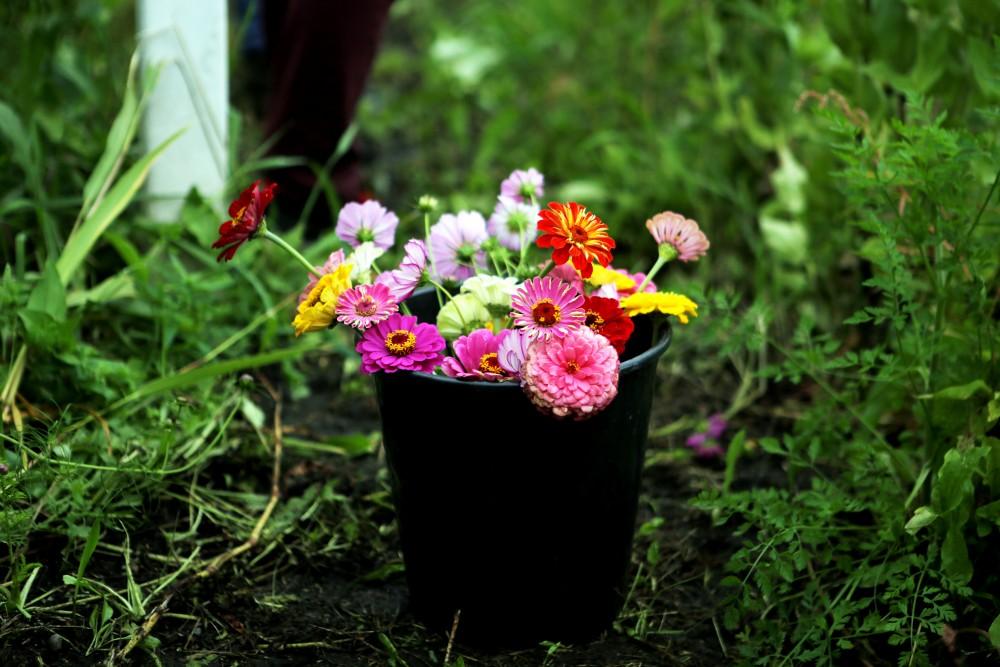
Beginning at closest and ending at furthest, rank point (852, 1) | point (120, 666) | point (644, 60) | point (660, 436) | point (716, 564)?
point (120, 666), point (716, 564), point (852, 1), point (660, 436), point (644, 60)

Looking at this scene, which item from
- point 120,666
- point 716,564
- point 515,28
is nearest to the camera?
point 120,666

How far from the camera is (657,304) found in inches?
57.1

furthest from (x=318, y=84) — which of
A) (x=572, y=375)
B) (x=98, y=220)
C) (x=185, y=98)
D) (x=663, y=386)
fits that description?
(x=572, y=375)

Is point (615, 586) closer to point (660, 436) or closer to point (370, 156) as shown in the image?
point (660, 436)

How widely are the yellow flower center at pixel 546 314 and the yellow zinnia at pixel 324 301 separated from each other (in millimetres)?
246

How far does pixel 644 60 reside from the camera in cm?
322

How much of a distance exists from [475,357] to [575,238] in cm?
20

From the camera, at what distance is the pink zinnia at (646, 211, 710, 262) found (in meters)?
1.51

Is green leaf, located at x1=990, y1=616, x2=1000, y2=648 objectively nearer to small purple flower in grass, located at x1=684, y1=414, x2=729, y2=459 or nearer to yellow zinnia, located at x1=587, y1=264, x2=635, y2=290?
yellow zinnia, located at x1=587, y1=264, x2=635, y2=290

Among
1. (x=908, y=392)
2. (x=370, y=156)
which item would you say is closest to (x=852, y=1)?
(x=908, y=392)

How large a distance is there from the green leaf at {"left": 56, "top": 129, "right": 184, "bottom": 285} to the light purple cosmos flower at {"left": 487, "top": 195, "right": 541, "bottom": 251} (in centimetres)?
74

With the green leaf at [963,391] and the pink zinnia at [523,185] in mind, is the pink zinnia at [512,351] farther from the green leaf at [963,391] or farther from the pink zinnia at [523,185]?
the green leaf at [963,391]

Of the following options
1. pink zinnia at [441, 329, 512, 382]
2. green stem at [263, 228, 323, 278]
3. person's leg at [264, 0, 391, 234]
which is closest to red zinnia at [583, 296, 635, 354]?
pink zinnia at [441, 329, 512, 382]

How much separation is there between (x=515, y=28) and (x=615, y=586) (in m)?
2.51
